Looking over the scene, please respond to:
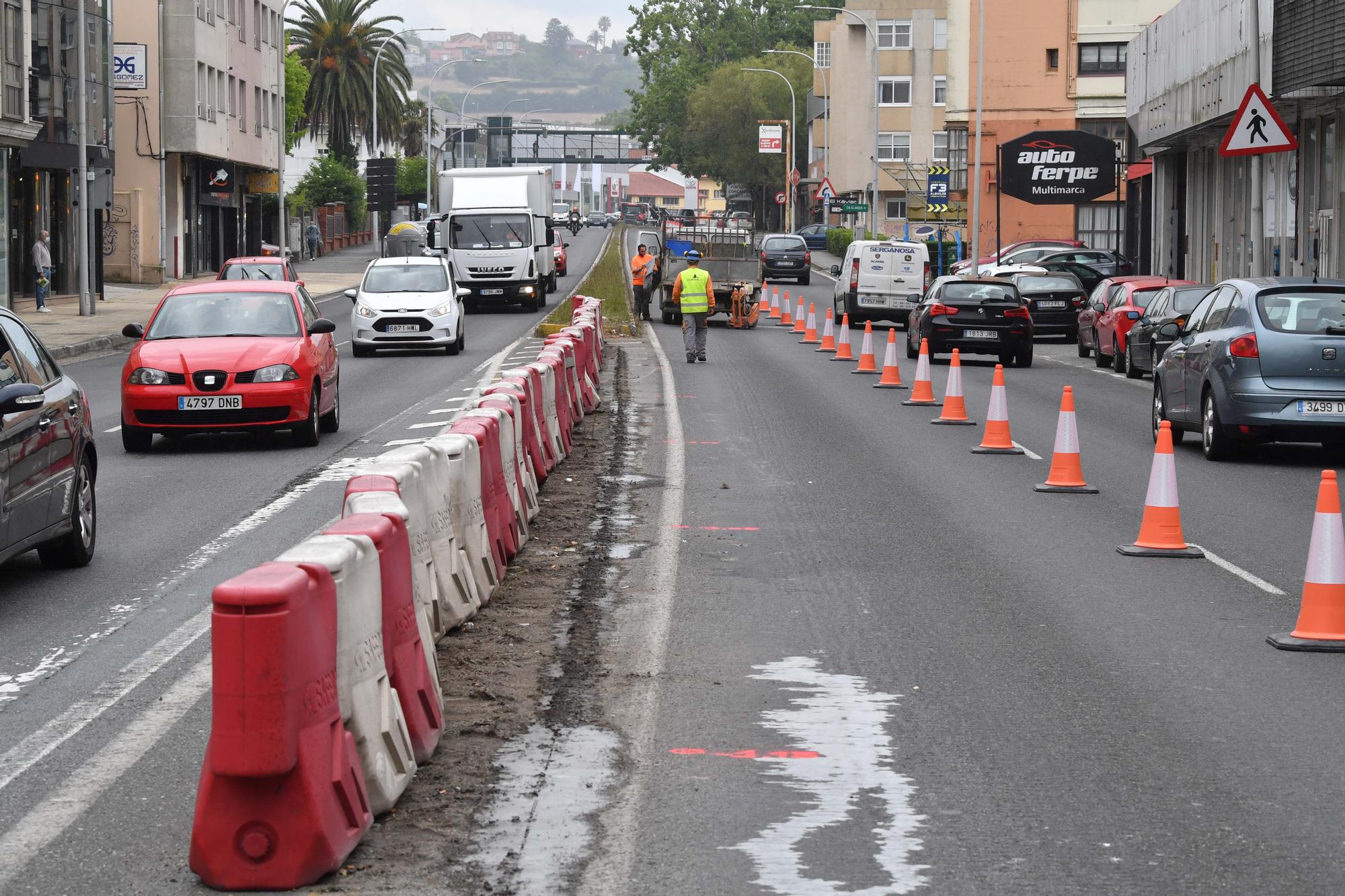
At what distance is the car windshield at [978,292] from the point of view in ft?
98.3

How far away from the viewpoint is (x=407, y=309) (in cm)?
3155

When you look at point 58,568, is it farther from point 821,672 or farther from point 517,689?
point 821,672

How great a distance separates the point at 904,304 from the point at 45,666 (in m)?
33.6

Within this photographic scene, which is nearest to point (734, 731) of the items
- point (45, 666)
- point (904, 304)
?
point (45, 666)

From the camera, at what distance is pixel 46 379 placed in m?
10.7

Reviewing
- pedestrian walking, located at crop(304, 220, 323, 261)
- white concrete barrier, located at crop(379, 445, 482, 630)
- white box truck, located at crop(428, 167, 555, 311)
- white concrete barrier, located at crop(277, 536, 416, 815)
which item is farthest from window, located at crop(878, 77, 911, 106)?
white concrete barrier, located at crop(277, 536, 416, 815)

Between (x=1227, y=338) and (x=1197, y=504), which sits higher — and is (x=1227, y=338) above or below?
above

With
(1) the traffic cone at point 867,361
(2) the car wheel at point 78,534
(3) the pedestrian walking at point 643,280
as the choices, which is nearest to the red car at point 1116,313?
(1) the traffic cone at point 867,361

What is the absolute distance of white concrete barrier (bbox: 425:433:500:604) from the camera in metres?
9.06

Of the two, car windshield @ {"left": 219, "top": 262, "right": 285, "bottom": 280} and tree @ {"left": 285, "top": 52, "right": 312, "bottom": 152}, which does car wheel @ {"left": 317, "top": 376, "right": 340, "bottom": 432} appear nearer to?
car windshield @ {"left": 219, "top": 262, "right": 285, "bottom": 280}

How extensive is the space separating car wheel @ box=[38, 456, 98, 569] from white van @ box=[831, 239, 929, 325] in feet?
99.5

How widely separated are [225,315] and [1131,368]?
15.9 meters

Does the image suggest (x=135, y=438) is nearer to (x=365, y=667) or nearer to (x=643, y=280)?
(x=365, y=667)

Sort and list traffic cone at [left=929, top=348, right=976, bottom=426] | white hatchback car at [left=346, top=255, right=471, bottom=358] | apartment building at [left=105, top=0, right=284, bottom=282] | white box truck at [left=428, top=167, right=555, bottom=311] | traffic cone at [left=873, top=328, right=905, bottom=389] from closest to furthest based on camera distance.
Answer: traffic cone at [left=929, top=348, right=976, bottom=426]
traffic cone at [left=873, top=328, right=905, bottom=389]
white hatchback car at [left=346, top=255, right=471, bottom=358]
white box truck at [left=428, top=167, right=555, bottom=311]
apartment building at [left=105, top=0, right=284, bottom=282]
